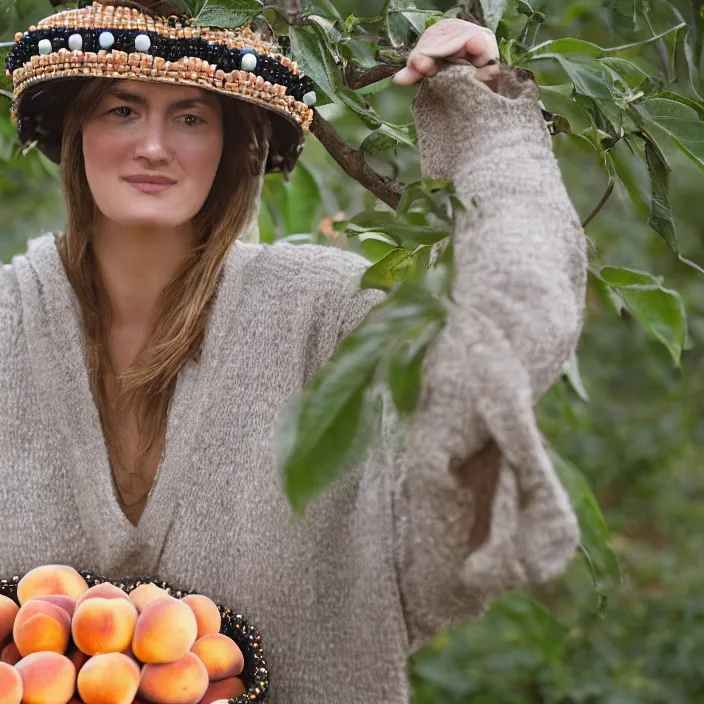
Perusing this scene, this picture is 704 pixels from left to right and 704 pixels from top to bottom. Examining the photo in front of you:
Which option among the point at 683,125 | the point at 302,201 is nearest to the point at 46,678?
the point at 683,125

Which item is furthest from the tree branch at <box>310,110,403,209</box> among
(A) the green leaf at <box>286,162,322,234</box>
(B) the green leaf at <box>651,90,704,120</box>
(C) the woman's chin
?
(A) the green leaf at <box>286,162,322,234</box>

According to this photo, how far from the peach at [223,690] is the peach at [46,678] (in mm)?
149

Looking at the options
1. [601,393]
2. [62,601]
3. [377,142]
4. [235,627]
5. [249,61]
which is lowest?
[601,393]

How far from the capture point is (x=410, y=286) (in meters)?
0.77

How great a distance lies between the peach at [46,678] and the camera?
0.93 m

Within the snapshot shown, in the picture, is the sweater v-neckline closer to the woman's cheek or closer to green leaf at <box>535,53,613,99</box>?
the woman's cheek

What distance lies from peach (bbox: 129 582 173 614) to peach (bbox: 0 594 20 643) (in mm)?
120

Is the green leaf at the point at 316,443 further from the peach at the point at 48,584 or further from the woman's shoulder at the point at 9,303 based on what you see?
the woman's shoulder at the point at 9,303

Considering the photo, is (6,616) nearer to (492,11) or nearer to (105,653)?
(105,653)

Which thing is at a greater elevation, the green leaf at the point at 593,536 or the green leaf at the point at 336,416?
the green leaf at the point at 336,416

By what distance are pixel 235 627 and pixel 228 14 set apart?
0.67 metres

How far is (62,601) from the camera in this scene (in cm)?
104

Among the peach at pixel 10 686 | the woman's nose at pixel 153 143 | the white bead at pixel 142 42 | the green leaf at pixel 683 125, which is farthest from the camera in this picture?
the woman's nose at pixel 153 143

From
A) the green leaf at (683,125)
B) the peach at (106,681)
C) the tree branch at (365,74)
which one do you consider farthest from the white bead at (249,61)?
the peach at (106,681)
